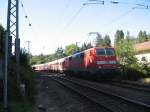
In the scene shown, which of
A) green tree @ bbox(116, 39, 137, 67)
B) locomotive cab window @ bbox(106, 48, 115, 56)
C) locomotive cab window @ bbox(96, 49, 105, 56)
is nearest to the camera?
locomotive cab window @ bbox(96, 49, 105, 56)

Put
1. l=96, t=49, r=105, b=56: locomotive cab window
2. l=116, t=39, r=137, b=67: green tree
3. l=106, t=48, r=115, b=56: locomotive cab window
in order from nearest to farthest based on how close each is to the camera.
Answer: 1. l=96, t=49, r=105, b=56: locomotive cab window
2. l=106, t=48, r=115, b=56: locomotive cab window
3. l=116, t=39, r=137, b=67: green tree

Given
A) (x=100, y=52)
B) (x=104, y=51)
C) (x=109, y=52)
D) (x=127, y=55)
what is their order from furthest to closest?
1. (x=127, y=55)
2. (x=109, y=52)
3. (x=104, y=51)
4. (x=100, y=52)

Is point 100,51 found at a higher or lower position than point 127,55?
higher

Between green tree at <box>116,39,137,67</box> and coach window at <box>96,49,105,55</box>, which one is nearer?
coach window at <box>96,49,105,55</box>

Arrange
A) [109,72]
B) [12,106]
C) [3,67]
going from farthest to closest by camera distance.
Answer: [109,72], [12,106], [3,67]

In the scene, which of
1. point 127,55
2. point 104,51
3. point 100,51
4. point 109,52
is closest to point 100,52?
point 100,51

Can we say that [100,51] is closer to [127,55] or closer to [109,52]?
[109,52]

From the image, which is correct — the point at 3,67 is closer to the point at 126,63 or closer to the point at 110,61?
the point at 110,61

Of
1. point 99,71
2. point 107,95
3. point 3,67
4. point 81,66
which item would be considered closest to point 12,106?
point 3,67

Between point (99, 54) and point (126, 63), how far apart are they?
6.34 meters

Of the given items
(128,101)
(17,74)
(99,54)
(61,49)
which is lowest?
(128,101)

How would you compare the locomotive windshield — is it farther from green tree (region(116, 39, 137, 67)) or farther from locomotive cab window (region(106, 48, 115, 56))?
green tree (region(116, 39, 137, 67))

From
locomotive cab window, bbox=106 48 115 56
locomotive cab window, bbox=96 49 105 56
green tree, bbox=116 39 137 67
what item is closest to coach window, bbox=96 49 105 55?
locomotive cab window, bbox=96 49 105 56

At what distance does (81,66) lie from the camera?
37.7 meters
